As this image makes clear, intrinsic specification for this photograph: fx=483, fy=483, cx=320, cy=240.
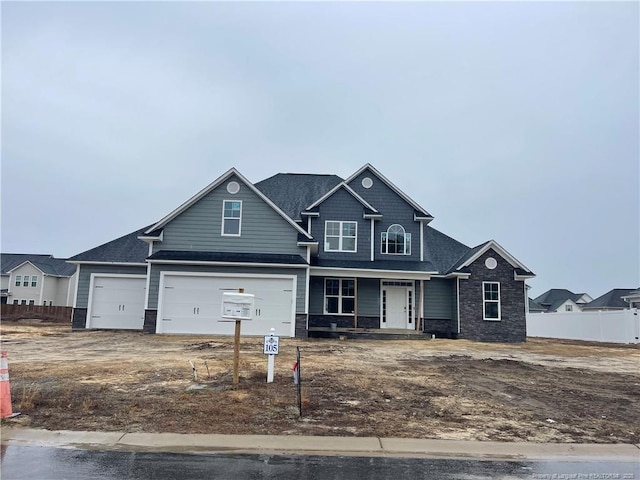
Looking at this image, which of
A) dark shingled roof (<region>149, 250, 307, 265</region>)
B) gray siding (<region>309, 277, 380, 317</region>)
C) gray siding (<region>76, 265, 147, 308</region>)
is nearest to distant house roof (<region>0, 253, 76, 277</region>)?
gray siding (<region>76, 265, 147, 308</region>)

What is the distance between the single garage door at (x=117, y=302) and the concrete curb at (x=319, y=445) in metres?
17.0

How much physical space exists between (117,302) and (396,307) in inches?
535

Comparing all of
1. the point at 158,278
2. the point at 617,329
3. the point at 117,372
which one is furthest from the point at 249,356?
the point at 617,329

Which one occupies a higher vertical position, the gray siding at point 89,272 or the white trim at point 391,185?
the white trim at point 391,185

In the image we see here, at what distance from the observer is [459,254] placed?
1028 inches

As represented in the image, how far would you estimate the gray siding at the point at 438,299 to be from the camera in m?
24.6

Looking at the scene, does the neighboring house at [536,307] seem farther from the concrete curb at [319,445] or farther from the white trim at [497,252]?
the concrete curb at [319,445]

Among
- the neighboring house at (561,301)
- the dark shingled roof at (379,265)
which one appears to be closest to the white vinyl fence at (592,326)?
the dark shingled roof at (379,265)

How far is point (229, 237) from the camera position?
20844mm

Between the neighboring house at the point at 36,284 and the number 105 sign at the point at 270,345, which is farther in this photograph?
the neighboring house at the point at 36,284

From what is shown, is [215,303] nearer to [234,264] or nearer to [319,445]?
[234,264]

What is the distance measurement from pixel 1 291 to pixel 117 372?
173 feet

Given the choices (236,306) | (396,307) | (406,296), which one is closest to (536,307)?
(406,296)

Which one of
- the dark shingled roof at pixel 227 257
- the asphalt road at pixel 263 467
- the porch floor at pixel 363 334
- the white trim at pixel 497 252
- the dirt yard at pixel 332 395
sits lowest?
the asphalt road at pixel 263 467
